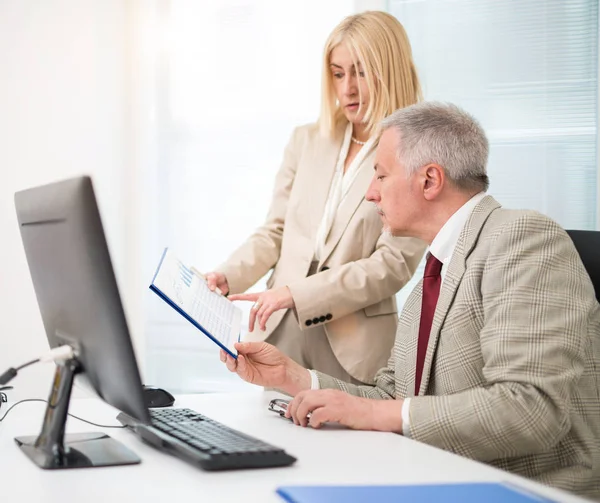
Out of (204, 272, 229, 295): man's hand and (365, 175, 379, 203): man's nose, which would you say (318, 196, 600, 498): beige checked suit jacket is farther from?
(204, 272, 229, 295): man's hand

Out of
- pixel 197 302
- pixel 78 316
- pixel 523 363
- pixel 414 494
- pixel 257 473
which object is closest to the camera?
pixel 414 494

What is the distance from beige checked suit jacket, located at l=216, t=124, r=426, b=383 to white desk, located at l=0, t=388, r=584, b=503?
2.70 ft

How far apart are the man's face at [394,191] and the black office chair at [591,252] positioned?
13.9 inches

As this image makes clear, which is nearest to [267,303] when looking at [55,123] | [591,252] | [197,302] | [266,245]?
[266,245]

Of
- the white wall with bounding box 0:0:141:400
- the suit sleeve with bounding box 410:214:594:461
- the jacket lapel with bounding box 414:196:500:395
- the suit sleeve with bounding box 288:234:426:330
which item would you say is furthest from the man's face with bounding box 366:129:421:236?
the white wall with bounding box 0:0:141:400

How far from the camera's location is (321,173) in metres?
2.49

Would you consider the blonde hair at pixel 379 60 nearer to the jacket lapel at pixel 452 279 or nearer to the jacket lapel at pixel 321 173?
the jacket lapel at pixel 321 173

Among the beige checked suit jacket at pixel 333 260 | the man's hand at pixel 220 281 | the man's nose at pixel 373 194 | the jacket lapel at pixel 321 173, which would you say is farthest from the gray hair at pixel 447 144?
the man's hand at pixel 220 281

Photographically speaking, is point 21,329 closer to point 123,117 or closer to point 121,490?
point 123,117

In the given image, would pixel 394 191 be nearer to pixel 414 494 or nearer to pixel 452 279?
pixel 452 279

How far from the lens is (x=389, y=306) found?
2418 millimetres

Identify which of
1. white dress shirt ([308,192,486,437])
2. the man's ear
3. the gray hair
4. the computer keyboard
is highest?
the gray hair

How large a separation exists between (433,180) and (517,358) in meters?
0.49

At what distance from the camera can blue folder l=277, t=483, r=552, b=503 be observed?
955 mm
